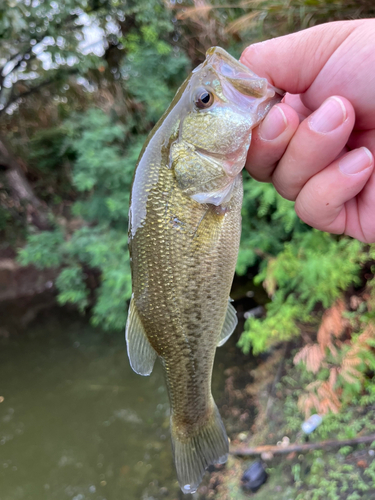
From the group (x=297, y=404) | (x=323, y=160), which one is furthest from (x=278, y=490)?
(x=323, y=160)

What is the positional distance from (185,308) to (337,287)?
87.6 inches

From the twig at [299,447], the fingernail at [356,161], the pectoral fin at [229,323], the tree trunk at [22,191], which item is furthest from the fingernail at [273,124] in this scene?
the tree trunk at [22,191]

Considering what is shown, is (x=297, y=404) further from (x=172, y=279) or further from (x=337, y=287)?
(x=172, y=279)

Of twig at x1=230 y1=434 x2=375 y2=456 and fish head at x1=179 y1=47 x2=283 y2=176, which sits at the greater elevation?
fish head at x1=179 y1=47 x2=283 y2=176

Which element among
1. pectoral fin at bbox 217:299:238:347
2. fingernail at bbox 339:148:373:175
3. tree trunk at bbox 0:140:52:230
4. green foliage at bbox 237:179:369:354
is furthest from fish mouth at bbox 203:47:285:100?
tree trunk at bbox 0:140:52:230

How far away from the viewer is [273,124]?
106 cm

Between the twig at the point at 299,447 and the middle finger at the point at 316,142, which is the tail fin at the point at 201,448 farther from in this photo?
the twig at the point at 299,447

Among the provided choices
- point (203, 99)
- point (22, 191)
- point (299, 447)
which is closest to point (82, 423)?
point (299, 447)

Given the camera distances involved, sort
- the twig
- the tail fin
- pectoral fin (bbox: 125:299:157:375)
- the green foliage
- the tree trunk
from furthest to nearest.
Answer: the tree trunk, the green foliage, the twig, the tail fin, pectoral fin (bbox: 125:299:157:375)

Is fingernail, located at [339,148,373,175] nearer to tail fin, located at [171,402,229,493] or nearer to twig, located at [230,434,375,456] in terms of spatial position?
tail fin, located at [171,402,229,493]

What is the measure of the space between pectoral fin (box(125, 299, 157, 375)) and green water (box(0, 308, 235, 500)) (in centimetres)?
257

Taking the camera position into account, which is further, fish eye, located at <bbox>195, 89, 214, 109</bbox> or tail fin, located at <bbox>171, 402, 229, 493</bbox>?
tail fin, located at <bbox>171, 402, 229, 493</bbox>

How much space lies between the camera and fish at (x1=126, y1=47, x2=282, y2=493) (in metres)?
1.03

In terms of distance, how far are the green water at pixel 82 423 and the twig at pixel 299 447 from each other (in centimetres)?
80
